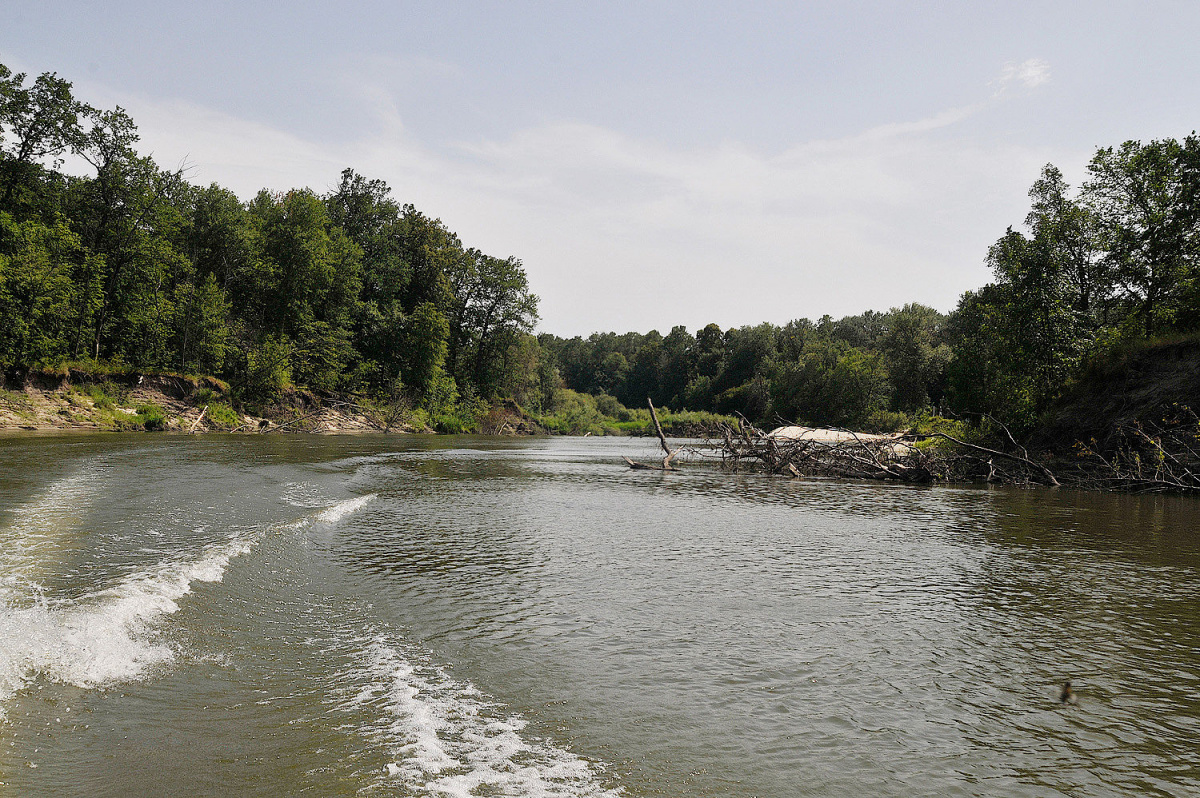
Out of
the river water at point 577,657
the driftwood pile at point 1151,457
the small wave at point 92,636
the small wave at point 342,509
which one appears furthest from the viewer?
the driftwood pile at point 1151,457

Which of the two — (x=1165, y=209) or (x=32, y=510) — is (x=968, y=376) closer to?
(x=1165, y=209)

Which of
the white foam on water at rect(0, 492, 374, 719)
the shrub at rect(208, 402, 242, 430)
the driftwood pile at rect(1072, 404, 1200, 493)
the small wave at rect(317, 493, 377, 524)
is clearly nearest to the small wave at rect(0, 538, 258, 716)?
the white foam on water at rect(0, 492, 374, 719)

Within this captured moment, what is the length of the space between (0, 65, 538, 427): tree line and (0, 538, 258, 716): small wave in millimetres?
35922

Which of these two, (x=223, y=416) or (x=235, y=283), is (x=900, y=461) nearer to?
(x=223, y=416)

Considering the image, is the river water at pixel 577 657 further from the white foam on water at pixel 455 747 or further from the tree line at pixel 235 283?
the tree line at pixel 235 283

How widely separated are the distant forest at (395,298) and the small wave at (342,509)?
24504mm

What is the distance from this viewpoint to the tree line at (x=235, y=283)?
37156mm

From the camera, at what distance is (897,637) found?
5980mm

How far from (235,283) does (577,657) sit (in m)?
58.1

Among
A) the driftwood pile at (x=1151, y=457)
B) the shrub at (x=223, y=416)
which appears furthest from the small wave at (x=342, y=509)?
the shrub at (x=223, y=416)

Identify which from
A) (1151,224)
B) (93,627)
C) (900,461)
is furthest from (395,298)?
(93,627)

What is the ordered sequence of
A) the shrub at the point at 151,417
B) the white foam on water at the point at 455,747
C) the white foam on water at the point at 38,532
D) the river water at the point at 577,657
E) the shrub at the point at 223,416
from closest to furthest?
the white foam on water at the point at 455,747 < the river water at the point at 577,657 < the white foam on water at the point at 38,532 < the shrub at the point at 151,417 < the shrub at the point at 223,416

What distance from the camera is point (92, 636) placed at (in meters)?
5.23

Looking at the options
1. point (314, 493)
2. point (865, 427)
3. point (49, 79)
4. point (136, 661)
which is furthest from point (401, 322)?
point (136, 661)
